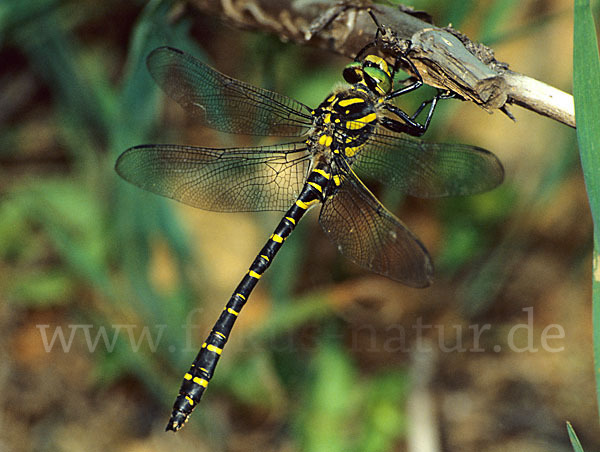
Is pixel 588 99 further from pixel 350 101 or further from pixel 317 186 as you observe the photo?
pixel 317 186

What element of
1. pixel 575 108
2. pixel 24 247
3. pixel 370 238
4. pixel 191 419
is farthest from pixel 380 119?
pixel 24 247

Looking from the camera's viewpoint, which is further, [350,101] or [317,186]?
[317,186]

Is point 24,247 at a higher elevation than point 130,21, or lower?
lower

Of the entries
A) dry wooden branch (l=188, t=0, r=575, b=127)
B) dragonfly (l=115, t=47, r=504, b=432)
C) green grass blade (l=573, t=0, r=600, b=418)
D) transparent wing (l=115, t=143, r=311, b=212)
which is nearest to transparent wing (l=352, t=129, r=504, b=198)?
dragonfly (l=115, t=47, r=504, b=432)

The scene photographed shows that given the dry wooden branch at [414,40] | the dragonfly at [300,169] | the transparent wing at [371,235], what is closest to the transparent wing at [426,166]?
the dragonfly at [300,169]

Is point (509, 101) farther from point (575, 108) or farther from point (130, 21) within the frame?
point (130, 21)

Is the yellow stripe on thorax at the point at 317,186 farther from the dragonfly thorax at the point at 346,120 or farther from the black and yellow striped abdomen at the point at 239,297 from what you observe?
the dragonfly thorax at the point at 346,120

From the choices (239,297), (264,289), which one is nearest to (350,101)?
(239,297)
